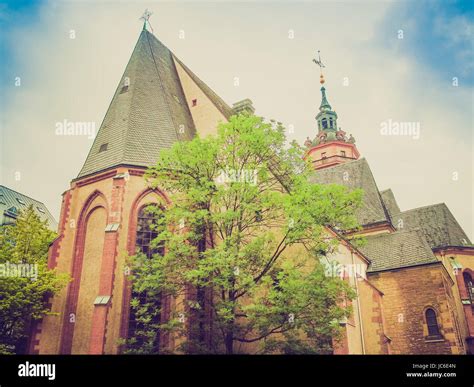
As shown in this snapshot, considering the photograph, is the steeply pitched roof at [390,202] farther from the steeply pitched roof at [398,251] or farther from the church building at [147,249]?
the steeply pitched roof at [398,251]

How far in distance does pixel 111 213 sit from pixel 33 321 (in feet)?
17.1

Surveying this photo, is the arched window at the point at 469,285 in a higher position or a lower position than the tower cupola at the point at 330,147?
lower

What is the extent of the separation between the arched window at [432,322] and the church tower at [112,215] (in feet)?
41.5

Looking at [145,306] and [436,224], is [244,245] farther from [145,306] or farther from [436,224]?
[436,224]

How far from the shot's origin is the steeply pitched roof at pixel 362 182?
26.2m

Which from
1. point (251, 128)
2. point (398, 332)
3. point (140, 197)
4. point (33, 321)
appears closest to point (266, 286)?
point (251, 128)

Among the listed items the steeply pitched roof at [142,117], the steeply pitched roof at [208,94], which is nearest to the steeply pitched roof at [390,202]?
the steeply pitched roof at [208,94]

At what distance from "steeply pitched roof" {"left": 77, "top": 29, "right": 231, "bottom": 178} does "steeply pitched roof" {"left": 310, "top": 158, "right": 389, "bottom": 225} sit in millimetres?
11392

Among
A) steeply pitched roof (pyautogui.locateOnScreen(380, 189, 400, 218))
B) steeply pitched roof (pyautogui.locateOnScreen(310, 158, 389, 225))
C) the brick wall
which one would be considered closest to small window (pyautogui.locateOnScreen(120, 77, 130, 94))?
steeply pitched roof (pyautogui.locateOnScreen(310, 158, 389, 225))

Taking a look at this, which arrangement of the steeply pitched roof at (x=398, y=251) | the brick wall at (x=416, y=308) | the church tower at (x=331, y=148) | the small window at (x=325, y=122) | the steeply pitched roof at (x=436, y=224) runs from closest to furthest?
the brick wall at (x=416, y=308), the steeply pitched roof at (x=398, y=251), the steeply pitched roof at (x=436, y=224), the church tower at (x=331, y=148), the small window at (x=325, y=122)

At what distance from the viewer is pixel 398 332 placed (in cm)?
1994

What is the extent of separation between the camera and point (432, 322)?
19.5 meters

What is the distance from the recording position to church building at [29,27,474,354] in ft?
50.1

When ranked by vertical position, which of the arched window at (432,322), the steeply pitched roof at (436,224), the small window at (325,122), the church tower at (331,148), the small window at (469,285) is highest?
the small window at (325,122)
